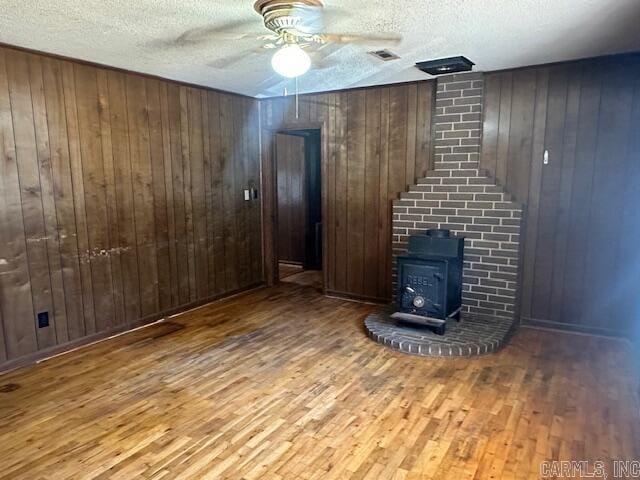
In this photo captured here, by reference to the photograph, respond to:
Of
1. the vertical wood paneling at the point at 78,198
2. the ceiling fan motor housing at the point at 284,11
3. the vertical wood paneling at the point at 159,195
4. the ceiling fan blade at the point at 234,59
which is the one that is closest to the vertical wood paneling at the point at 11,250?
the vertical wood paneling at the point at 78,198

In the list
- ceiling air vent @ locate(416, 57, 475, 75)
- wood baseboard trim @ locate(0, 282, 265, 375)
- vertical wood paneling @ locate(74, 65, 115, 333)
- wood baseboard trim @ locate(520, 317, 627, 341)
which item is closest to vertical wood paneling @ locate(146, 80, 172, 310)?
wood baseboard trim @ locate(0, 282, 265, 375)

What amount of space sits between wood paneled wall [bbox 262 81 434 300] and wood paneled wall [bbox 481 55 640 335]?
0.73 meters

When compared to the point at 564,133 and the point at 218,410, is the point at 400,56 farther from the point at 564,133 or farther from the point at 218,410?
the point at 218,410

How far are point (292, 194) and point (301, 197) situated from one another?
156mm

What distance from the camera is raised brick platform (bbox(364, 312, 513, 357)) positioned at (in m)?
3.44

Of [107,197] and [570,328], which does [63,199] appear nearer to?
[107,197]

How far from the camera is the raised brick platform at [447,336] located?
3.44 m

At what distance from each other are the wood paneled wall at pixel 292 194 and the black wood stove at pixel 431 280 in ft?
9.97

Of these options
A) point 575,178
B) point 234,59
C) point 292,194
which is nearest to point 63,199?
point 234,59

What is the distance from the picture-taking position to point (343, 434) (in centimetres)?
241

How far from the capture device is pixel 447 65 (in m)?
3.72

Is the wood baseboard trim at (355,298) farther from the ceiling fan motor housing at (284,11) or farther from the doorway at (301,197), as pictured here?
the ceiling fan motor housing at (284,11)

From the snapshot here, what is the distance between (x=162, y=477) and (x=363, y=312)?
111 inches

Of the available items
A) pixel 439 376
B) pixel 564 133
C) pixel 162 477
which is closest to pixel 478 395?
pixel 439 376
